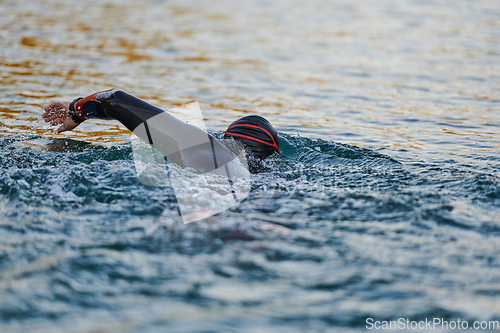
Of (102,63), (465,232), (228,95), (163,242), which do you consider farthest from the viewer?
(102,63)

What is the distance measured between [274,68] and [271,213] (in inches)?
299

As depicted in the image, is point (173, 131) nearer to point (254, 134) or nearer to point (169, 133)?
point (169, 133)

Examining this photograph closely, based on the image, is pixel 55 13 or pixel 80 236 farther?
pixel 55 13

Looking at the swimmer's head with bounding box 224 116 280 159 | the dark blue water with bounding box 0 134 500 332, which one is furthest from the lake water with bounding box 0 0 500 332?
the swimmer's head with bounding box 224 116 280 159

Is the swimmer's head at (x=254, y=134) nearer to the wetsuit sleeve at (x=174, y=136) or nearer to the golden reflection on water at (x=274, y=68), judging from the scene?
the wetsuit sleeve at (x=174, y=136)

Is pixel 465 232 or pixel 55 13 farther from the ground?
pixel 55 13

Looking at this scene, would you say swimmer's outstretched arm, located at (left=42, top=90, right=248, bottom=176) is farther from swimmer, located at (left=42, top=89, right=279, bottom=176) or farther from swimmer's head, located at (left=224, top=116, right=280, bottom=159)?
swimmer's head, located at (left=224, top=116, right=280, bottom=159)

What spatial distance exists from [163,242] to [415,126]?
543cm

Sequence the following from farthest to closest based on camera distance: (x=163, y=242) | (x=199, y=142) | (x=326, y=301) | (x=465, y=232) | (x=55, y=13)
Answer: (x=55, y=13)
(x=199, y=142)
(x=465, y=232)
(x=163, y=242)
(x=326, y=301)

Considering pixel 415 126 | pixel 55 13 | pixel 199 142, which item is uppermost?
pixel 55 13

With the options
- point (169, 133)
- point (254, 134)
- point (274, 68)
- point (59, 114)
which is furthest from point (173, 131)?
point (274, 68)

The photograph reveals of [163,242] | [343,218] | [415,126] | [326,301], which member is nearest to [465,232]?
[343,218]

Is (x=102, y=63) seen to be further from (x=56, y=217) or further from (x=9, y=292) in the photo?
(x=9, y=292)

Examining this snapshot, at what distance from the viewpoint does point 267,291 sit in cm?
280
